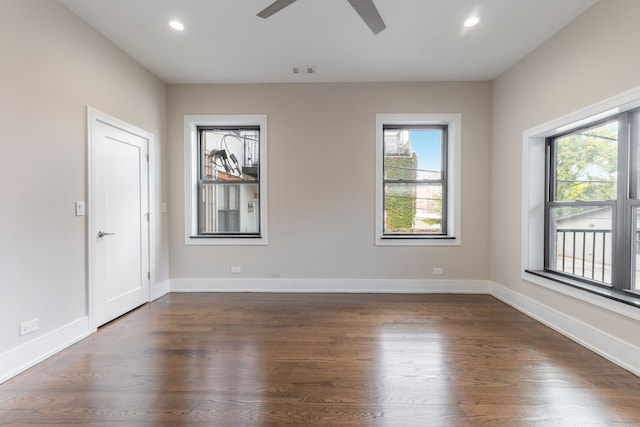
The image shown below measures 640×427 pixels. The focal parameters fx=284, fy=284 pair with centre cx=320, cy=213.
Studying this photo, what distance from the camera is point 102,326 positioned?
2.88 metres

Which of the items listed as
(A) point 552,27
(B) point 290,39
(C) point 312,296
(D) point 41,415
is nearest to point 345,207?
(C) point 312,296

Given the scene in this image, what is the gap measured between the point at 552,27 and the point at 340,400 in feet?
12.1

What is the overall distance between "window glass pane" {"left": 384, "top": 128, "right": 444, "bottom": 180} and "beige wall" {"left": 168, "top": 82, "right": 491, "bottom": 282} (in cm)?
32

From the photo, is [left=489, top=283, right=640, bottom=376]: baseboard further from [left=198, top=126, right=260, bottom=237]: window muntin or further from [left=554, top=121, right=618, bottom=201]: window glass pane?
[left=198, top=126, right=260, bottom=237]: window muntin

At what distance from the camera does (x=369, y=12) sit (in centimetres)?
200

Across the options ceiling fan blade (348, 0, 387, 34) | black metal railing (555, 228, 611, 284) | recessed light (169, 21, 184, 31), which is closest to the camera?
ceiling fan blade (348, 0, 387, 34)

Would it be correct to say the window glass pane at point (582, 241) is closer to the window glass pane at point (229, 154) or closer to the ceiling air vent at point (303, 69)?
the ceiling air vent at point (303, 69)

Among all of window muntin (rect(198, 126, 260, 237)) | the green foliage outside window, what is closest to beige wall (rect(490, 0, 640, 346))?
the green foliage outside window

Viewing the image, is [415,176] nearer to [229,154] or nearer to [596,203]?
[596,203]

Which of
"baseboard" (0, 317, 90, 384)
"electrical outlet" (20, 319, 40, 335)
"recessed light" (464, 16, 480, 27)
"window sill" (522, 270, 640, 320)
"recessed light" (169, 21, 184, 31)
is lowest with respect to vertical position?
"baseboard" (0, 317, 90, 384)

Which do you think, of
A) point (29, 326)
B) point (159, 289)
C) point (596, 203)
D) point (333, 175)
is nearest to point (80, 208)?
point (29, 326)

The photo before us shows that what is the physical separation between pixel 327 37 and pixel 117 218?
2.93 meters

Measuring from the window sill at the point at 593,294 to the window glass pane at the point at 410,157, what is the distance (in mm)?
1776

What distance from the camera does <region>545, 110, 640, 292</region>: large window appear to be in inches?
90.3
